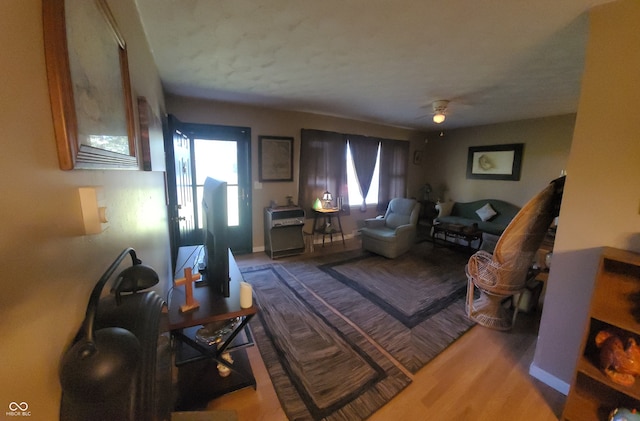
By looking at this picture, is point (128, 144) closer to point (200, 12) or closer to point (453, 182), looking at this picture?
point (200, 12)

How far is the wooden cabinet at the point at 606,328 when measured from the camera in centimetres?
127

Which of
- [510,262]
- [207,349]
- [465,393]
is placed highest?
[510,262]

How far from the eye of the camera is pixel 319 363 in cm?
184

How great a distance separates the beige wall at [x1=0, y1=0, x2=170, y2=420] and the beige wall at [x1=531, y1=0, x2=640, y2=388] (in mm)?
2295

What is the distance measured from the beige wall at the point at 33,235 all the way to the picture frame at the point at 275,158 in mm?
3407

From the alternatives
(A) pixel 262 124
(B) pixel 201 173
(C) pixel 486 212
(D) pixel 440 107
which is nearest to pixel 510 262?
(D) pixel 440 107

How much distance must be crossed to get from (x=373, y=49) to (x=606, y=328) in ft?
7.72

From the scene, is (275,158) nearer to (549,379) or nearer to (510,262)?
(510,262)

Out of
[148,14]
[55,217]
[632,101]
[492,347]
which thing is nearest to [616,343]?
[492,347]

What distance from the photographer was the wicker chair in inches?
78.0

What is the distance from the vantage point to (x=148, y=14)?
1512 millimetres

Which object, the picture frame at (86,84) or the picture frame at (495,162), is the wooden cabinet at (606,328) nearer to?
the picture frame at (86,84)

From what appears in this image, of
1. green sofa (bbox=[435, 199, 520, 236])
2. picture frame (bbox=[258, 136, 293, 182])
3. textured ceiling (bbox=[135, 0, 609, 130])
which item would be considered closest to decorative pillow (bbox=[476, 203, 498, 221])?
Answer: green sofa (bbox=[435, 199, 520, 236])

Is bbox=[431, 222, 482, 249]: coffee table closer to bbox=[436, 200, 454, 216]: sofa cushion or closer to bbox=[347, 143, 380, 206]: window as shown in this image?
bbox=[436, 200, 454, 216]: sofa cushion
